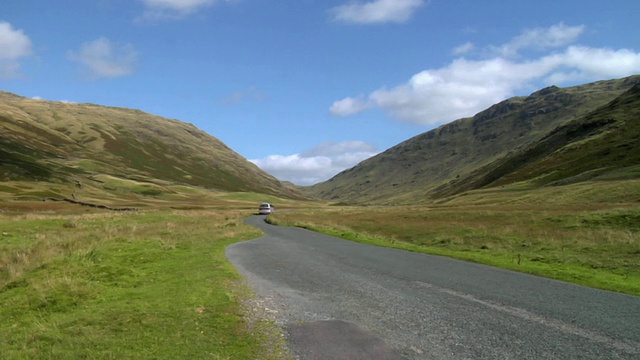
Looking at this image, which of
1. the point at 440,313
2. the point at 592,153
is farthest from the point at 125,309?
the point at 592,153

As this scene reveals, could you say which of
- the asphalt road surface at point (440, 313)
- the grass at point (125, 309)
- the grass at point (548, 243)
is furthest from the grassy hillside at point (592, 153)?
the grass at point (125, 309)

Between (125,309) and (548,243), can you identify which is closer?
(125,309)

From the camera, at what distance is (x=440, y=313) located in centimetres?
1245

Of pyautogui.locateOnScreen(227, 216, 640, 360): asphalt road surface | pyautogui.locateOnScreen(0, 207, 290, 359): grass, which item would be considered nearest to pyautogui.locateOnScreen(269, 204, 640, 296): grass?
pyautogui.locateOnScreen(227, 216, 640, 360): asphalt road surface

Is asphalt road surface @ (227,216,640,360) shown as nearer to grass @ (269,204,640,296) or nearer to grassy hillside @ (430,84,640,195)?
grass @ (269,204,640,296)

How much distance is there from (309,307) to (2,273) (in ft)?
47.7

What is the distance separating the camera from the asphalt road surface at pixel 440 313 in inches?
372

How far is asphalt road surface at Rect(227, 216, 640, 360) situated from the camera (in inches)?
372

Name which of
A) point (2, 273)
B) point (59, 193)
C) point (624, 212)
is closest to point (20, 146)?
point (59, 193)

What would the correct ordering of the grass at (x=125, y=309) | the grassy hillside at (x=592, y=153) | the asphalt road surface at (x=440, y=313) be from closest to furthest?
1. the grass at (x=125, y=309)
2. the asphalt road surface at (x=440, y=313)
3. the grassy hillside at (x=592, y=153)

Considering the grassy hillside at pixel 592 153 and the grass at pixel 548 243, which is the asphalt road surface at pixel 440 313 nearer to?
the grass at pixel 548 243

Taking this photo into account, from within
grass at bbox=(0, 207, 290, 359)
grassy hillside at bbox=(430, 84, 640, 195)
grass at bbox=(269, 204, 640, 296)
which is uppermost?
grassy hillside at bbox=(430, 84, 640, 195)

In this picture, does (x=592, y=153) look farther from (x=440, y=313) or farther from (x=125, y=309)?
(x=125, y=309)

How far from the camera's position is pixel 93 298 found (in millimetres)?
13812
